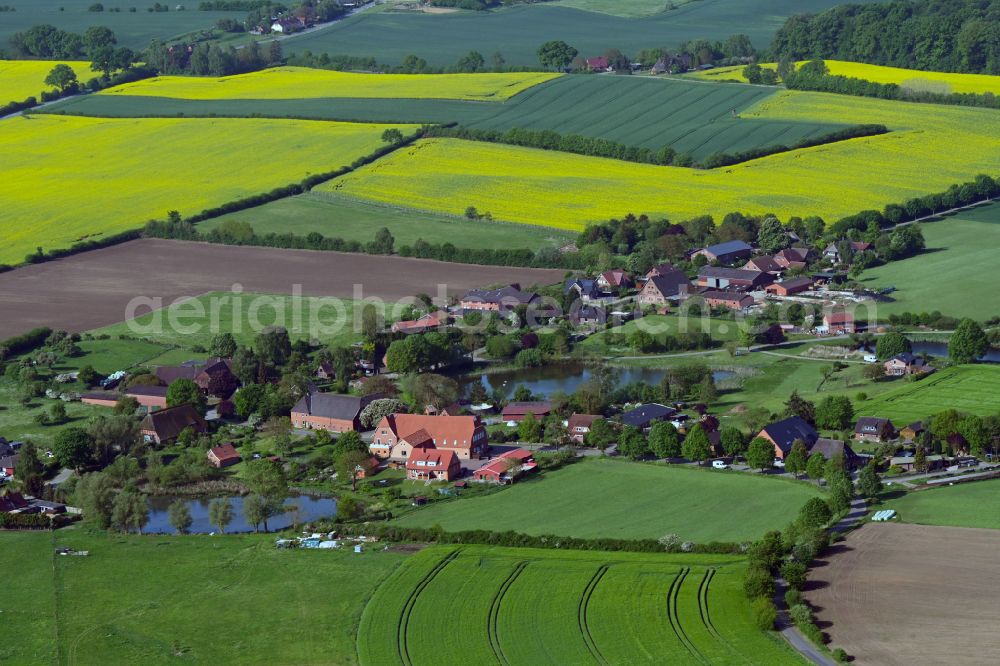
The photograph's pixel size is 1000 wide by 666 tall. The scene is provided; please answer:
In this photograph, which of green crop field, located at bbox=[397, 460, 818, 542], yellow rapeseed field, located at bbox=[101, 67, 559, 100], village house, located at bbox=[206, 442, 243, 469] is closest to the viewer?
green crop field, located at bbox=[397, 460, 818, 542]

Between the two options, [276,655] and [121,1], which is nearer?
[276,655]

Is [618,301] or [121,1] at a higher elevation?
[121,1]

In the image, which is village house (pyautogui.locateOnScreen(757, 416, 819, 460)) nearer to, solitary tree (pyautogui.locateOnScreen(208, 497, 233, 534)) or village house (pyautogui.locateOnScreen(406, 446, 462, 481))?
village house (pyautogui.locateOnScreen(406, 446, 462, 481))

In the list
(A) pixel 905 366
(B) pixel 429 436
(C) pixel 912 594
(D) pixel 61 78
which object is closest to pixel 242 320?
(B) pixel 429 436

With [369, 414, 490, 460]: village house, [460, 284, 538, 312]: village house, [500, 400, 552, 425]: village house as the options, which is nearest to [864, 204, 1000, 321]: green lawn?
[460, 284, 538, 312]: village house

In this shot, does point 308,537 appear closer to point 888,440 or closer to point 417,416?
point 417,416

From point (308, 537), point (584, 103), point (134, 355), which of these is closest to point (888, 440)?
point (308, 537)

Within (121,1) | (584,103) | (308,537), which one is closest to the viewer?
(308,537)
